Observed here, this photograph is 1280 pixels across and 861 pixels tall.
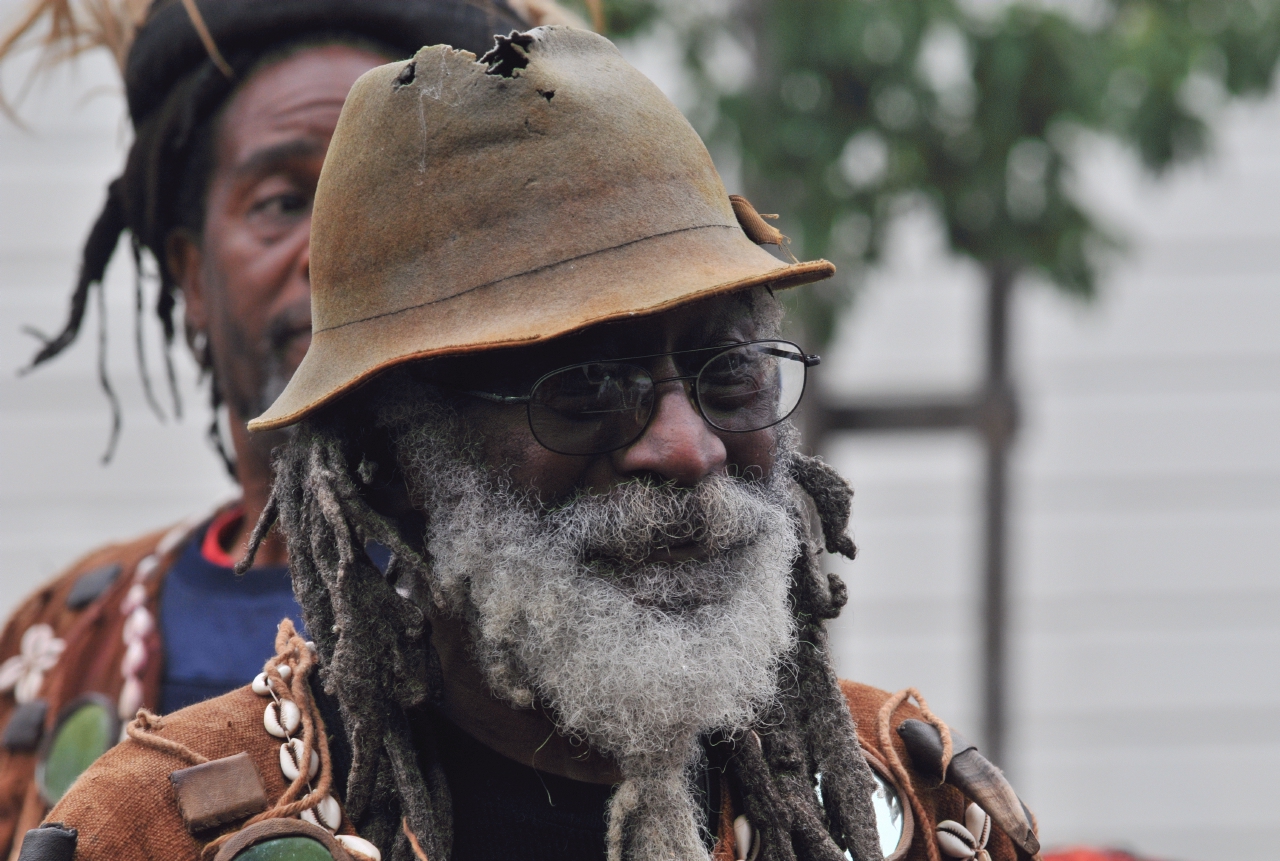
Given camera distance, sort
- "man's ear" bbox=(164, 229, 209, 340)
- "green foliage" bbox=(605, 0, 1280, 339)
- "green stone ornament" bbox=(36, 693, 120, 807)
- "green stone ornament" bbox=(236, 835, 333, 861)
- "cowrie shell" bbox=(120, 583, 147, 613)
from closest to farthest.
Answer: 1. "green stone ornament" bbox=(236, 835, 333, 861)
2. "green stone ornament" bbox=(36, 693, 120, 807)
3. "cowrie shell" bbox=(120, 583, 147, 613)
4. "man's ear" bbox=(164, 229, 209, 340)
5. "green foliage" bbox=(605, 0, 1280, 339)

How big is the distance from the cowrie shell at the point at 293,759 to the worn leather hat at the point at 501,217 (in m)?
0.42

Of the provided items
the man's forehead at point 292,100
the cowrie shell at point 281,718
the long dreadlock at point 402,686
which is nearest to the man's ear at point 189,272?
the man's forehead at point 292,100

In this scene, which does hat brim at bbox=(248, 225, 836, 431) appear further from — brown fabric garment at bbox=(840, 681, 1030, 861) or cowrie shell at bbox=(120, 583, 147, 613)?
cowrie shell at bbox=(120, 583, 147, 613)

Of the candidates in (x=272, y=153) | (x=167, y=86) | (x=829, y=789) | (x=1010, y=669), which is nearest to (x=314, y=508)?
(x=829, y=789)

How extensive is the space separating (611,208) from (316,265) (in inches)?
17.3

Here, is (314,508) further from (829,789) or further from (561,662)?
(829,789)

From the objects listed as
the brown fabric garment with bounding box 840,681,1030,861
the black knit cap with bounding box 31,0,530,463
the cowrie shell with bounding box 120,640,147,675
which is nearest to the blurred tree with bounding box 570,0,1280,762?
the black knit cap with bounding box 31,0,530,463

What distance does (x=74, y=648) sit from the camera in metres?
3.11

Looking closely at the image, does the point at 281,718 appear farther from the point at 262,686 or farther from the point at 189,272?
the point at 189,272

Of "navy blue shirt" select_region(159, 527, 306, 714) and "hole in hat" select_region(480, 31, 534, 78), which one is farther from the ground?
"hole in hat" select_region(480, 31, 534, 78)

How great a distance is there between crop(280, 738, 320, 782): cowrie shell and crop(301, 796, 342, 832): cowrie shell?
4cm

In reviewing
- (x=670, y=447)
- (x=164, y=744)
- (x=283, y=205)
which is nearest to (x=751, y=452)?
(x=670, y=447)

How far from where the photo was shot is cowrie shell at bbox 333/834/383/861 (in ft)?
6.28

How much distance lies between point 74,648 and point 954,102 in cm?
314
